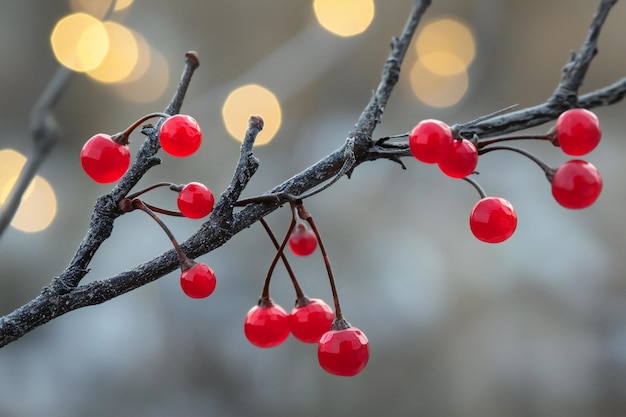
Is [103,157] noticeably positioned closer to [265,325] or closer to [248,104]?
[265,325]

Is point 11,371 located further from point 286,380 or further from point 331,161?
point 331,161

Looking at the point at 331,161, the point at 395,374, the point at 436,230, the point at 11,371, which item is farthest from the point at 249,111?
the point at 331,161

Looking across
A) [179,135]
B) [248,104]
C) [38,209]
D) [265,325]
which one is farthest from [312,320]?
[38,209]

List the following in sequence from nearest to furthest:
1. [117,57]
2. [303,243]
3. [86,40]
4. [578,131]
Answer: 1. [578,131]
2. [303,243]
3. [86,40]
4. [117,57]

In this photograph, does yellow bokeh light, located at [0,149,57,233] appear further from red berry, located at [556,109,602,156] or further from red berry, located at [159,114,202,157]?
red berry, located at [556,109,602,156]

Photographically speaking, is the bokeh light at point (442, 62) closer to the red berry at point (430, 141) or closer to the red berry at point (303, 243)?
the red berry at point (303, 243)

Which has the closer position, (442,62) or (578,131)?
(578,131)

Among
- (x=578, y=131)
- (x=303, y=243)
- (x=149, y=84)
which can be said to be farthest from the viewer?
(x=149, y=84)
